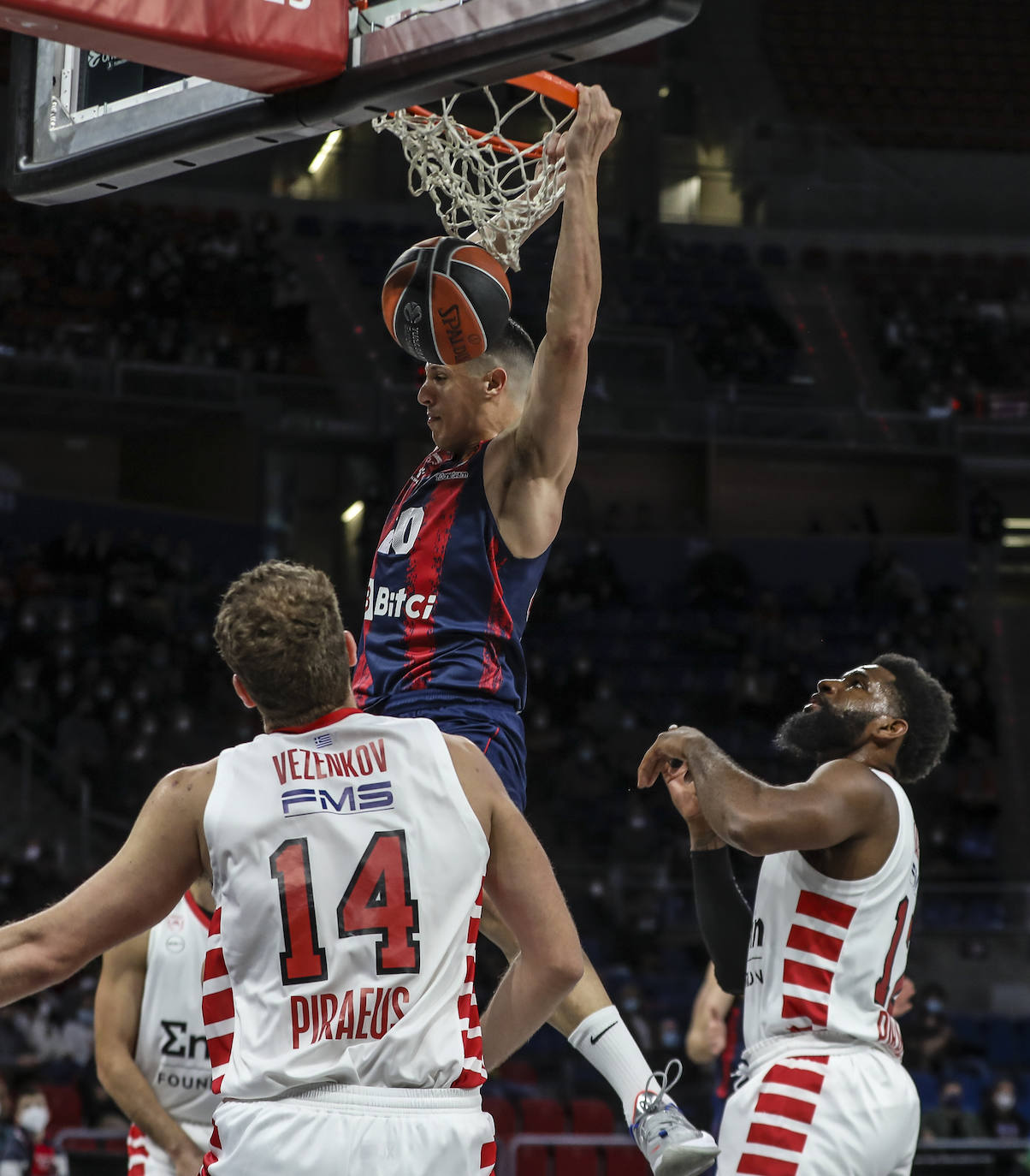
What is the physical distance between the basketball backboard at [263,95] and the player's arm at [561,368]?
1.79 ft

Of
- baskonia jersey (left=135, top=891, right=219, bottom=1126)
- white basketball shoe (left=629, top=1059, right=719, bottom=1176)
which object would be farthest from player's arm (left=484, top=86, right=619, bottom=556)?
baskonia jersey (left=135, top=891, right=219, bottom=1126)

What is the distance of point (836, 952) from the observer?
14.1 ft

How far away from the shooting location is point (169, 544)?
56.3 feet

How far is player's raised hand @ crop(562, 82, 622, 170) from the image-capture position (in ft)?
12.1

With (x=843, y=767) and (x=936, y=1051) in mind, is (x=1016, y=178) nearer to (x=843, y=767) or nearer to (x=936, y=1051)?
(x=936, y=1051)

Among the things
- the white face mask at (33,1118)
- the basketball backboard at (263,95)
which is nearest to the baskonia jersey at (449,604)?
the basketball backboard at (263,95)

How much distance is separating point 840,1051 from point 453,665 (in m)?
1.53

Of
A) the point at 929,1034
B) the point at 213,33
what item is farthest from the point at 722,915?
the point at 929,1034

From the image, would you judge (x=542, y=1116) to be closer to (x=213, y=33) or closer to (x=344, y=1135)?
(x=344, y=1135)

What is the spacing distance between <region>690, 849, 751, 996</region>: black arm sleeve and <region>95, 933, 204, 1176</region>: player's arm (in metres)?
1.82

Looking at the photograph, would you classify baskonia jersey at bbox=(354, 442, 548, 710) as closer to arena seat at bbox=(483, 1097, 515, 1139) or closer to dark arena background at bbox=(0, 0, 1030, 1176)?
arena seat at bbox=(483, 1097, 515, 1139)

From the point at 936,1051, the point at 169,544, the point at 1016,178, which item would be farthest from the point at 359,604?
the point at 1016,178

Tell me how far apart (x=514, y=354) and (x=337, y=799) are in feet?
5.72

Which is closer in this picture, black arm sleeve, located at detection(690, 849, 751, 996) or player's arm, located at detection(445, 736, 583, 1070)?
player's arm, located at detection(445, 736, 583, 1070)
